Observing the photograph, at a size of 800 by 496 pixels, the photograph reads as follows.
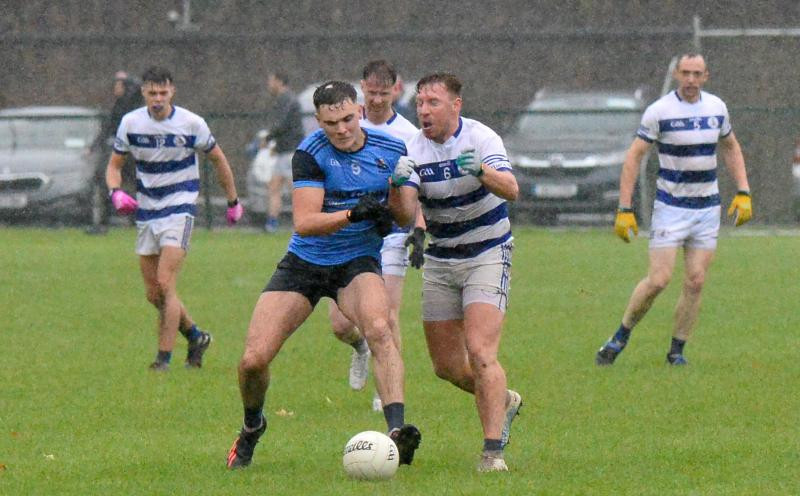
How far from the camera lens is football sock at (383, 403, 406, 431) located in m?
8.19

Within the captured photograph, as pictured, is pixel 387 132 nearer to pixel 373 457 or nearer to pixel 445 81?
pixel 445 81

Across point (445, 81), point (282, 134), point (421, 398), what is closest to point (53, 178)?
point (282, 134)

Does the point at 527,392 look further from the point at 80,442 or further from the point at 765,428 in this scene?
the point at 80,442

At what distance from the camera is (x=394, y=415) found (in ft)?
26.9

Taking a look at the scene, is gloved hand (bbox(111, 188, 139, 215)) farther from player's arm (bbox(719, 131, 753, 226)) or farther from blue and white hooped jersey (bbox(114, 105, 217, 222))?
player's arm (bbox(719, 131, 753, 226))

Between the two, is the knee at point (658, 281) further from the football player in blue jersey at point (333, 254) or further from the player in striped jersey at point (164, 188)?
the football player in blue jersey at point (333, 254)

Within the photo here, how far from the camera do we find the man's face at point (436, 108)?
331 inches

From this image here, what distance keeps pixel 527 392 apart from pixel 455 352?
2527 millimetres

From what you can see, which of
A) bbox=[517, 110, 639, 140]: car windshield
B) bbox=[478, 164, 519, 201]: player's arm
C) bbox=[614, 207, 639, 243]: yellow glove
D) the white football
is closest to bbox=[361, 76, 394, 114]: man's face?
bbox=[478, 164, 519, 201]: player's arm

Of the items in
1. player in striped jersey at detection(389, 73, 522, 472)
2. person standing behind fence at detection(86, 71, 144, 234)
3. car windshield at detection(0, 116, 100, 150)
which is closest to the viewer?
player in striped jersey at detection(389, 73, 522, 472)

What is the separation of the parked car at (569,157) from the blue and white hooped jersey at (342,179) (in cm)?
1515

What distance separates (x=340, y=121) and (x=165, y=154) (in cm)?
448

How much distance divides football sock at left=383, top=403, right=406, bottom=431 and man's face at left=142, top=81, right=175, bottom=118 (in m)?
4.92

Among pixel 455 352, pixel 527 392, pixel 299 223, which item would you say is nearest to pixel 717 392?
pixel 527 392
